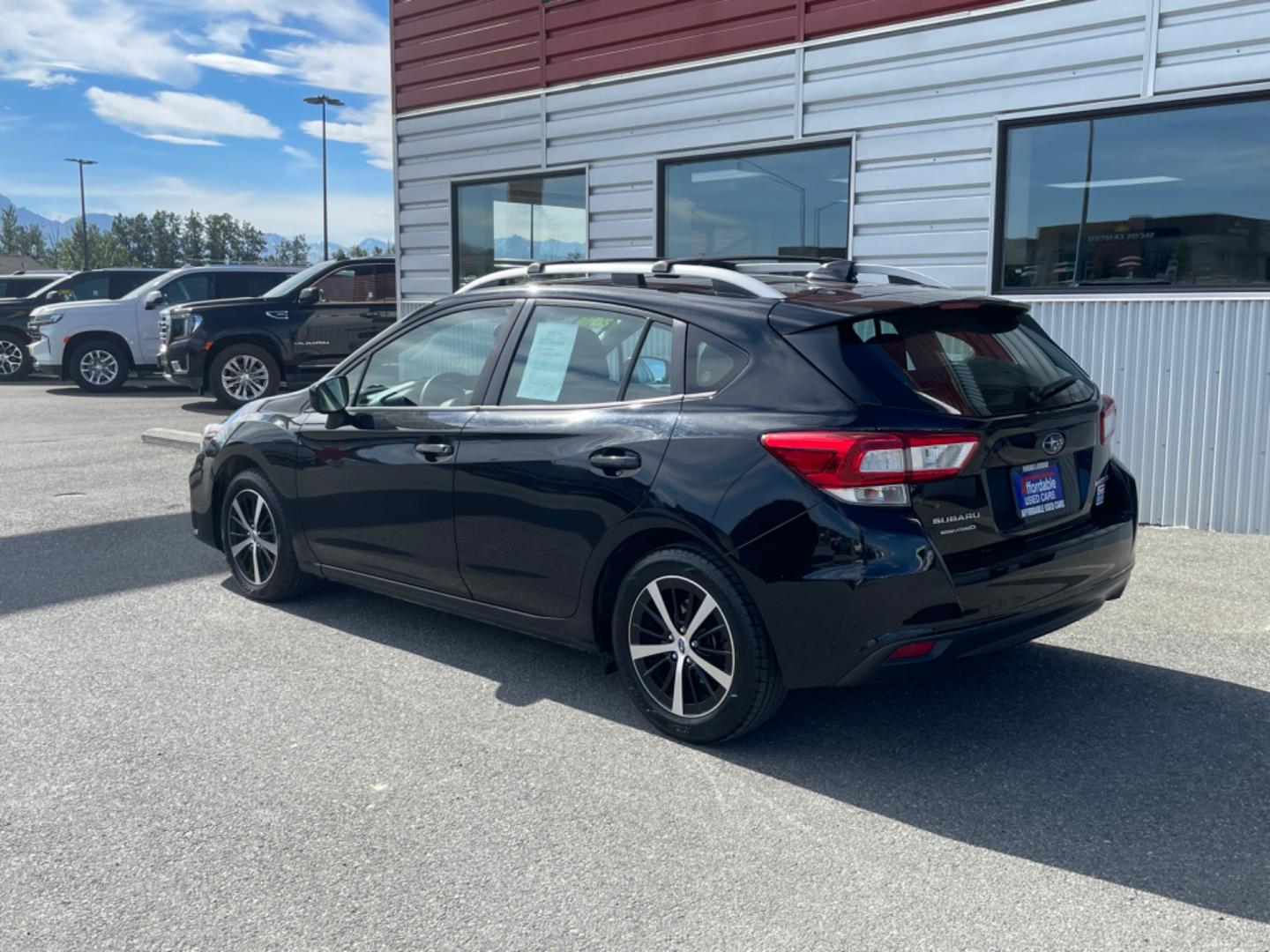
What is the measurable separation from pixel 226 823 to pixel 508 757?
36.2 inches

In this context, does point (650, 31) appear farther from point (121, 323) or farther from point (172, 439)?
point (121, 323)

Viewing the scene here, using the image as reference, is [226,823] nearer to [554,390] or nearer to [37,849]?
[37,849]

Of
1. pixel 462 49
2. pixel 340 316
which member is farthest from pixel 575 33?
pixel 340 316

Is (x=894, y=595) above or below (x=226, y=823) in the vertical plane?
above

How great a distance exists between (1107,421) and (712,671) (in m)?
1.81

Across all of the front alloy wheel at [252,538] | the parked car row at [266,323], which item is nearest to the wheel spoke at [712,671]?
the front alloy wheel at [252,538]

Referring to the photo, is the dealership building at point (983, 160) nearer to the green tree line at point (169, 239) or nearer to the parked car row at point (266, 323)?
the parked car row at point (266, 323)

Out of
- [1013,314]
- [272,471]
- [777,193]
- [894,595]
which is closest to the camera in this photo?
[894,595]

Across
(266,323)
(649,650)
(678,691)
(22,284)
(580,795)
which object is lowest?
(580,795)

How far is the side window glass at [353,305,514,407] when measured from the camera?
478 cm

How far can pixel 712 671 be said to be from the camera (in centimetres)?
389

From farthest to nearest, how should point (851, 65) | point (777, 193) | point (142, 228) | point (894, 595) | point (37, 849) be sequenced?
point (142, 228) < point (777, 193) < point (851, 65) < point (894, 595) < point (37, 849)

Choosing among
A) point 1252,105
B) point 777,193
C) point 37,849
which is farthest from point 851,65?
point 37,849

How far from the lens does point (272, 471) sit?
5.57 meters
